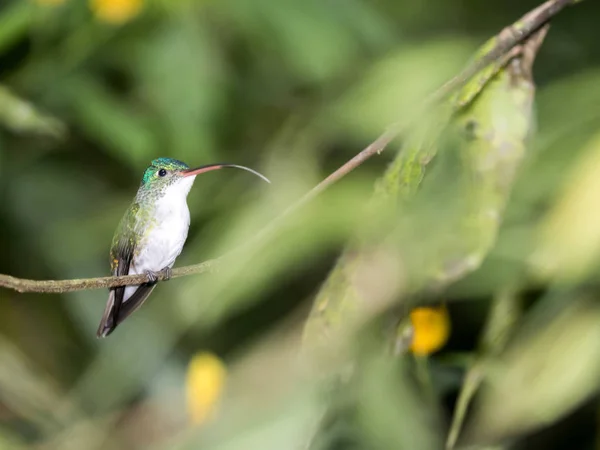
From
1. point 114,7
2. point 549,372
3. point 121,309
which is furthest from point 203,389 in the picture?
point 114,7

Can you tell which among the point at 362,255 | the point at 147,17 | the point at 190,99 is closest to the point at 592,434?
the point at 190,99

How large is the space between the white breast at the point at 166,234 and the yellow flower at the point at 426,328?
12.4 inches

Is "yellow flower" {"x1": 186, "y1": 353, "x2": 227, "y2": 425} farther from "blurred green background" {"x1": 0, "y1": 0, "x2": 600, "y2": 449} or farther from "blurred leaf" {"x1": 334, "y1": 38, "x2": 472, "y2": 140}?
"blurred leaf" {"x1": 334, "y1": 38, "x2": 472, "y2": 140}

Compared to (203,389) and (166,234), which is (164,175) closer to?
(166,234)

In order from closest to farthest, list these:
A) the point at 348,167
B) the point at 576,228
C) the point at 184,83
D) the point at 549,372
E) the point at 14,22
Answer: the point at 348,167, the point at 576,228, the point at 549,372, the point at 14,22, the point at 184,83

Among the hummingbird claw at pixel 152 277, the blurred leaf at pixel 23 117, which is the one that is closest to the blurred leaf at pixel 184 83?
the blurred leaf at pixel 23 117

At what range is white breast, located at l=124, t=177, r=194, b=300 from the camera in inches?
42.1

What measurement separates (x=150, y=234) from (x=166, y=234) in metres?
0.11

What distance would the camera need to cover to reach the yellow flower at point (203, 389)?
3.24 feet

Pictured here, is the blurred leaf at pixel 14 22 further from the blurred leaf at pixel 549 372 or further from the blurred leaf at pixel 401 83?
the blurred leaf at pixel 549 372

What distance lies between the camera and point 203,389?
1173mm

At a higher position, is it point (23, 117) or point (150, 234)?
point (23, 117)

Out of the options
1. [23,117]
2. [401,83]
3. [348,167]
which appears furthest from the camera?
[23,117]

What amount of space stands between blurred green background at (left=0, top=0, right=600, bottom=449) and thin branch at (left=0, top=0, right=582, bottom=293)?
0.11 m
